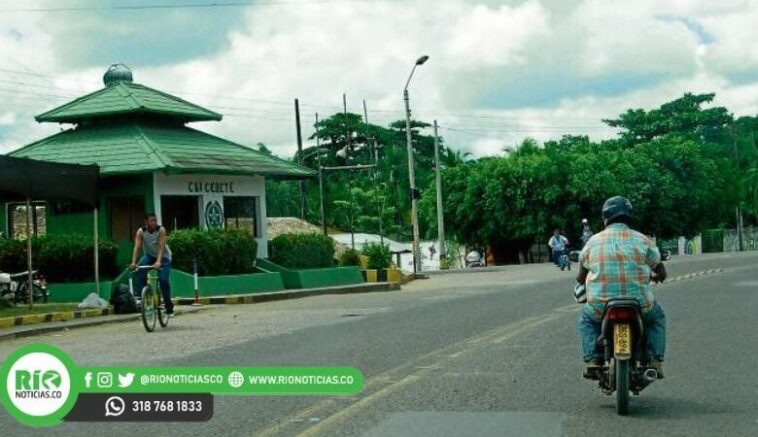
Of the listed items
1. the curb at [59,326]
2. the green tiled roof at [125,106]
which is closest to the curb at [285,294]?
the curb at [59,326]

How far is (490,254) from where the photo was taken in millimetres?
67688

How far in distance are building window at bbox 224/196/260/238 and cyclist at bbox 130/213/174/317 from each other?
55.8ft

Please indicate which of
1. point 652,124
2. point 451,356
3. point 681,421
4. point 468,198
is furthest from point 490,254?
point 681,421

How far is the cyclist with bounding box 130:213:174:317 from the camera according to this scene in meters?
17.6

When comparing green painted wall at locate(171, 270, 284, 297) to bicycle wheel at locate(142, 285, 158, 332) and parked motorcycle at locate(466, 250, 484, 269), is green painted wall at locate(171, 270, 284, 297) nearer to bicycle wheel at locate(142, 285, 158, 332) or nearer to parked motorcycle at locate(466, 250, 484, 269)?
bicycle wheel at locate(142, 285, 158, 332)

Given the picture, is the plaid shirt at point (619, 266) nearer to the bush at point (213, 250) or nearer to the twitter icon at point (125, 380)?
the twitter icon at point (125, 380)

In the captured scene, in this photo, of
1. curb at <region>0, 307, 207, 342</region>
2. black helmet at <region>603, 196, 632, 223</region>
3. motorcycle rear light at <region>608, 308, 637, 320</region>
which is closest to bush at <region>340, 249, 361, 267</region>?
curb at <region>0, 307, 207, 342</region>

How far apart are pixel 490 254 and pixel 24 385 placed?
60.8 m

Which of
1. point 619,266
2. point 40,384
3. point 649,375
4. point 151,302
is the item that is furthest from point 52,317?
point 649,375

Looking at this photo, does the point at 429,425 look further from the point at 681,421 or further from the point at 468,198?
the point at 468,198

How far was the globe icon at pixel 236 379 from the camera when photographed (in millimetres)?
9781

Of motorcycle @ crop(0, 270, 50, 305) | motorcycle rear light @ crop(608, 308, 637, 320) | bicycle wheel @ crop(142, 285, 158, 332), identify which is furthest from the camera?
motorcycle @ crop(0, 270, 50, 305)

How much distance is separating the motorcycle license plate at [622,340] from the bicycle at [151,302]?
992 cm

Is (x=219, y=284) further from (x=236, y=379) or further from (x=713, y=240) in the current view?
(x=713, y=240)
